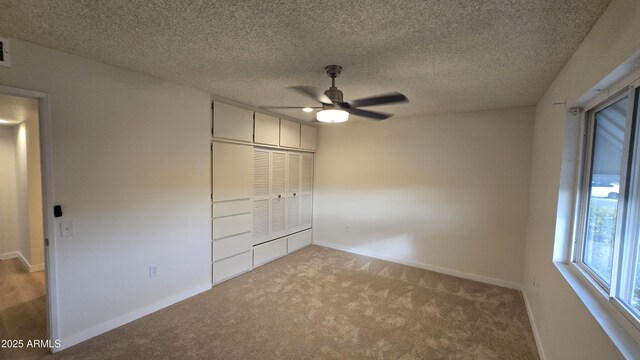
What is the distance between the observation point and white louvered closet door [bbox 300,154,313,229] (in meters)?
4.64

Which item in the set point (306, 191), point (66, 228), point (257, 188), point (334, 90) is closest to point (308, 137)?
point (306, 191)

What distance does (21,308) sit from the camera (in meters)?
2.52

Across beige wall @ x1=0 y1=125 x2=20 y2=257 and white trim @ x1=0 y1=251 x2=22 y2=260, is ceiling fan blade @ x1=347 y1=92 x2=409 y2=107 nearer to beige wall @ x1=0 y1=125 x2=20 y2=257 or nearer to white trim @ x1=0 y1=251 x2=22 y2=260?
beige wall @ x1=0 y1=125 x2=20 y2=257

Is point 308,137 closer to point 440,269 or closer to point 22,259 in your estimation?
point 440,269

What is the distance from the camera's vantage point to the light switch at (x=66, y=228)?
2.00 meters

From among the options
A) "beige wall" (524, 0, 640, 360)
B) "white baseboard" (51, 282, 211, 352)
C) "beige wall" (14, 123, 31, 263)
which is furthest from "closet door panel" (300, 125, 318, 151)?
"beige wall" (14, 123, 31, 263)

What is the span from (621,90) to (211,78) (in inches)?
116

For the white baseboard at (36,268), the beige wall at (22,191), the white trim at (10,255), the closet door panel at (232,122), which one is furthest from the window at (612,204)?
the white trim at (10,255)

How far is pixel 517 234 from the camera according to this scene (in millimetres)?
3219

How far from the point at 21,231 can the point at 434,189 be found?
613 cm

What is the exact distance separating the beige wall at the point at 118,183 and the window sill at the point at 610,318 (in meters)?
3.25

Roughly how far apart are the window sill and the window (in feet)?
0.12

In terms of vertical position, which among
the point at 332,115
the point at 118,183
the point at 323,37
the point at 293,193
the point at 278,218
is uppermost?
the point at 323,37

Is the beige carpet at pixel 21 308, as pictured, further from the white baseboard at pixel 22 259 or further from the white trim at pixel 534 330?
the white trim at pixel 534 330
